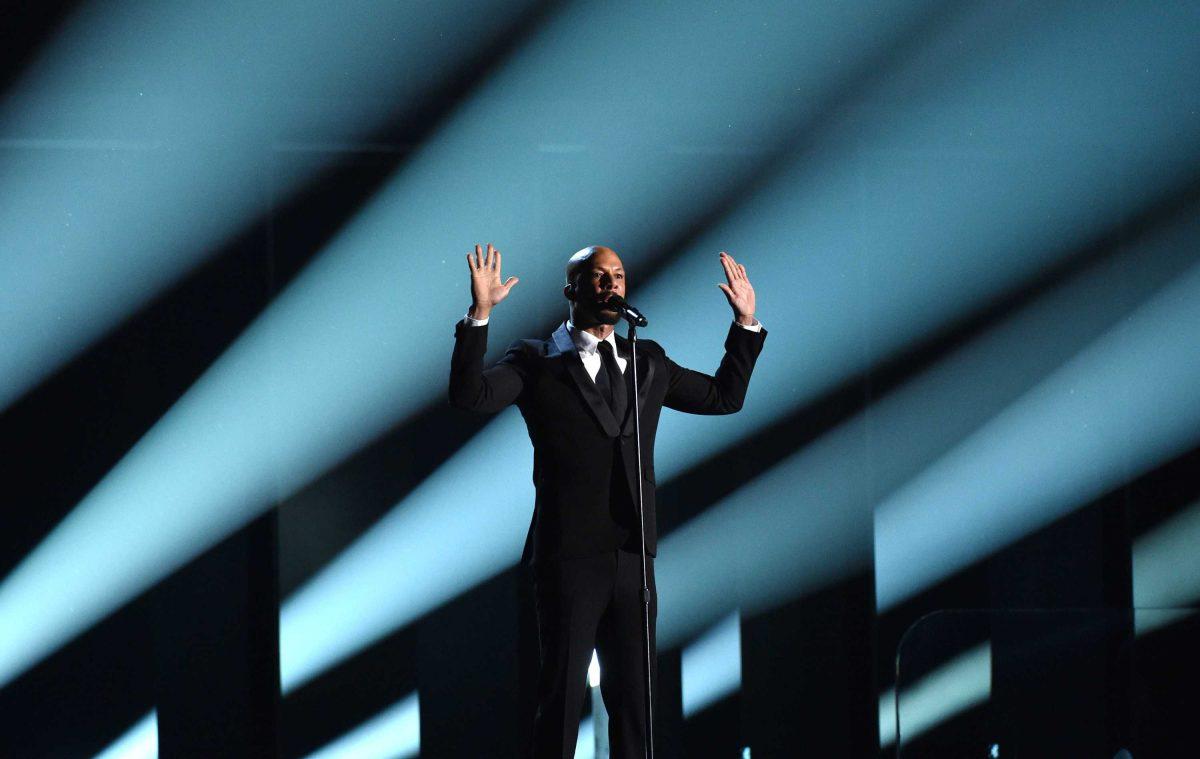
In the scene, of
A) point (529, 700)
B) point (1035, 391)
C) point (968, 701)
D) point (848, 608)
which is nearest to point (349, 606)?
point (529, 700)

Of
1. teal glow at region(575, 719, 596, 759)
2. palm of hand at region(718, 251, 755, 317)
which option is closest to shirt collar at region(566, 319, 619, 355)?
palm of hand at region(718, 251, 755, 317)

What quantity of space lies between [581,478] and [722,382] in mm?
470

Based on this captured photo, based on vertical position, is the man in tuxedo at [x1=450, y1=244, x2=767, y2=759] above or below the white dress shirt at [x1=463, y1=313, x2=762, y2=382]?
below

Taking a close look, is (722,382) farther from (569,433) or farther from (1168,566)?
(1168,566)

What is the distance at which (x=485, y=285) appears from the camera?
8.77 feet

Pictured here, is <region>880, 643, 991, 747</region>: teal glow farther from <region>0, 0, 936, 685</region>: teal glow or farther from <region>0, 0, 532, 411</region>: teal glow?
<region>0, 0, 532, 411</region>: teal glow

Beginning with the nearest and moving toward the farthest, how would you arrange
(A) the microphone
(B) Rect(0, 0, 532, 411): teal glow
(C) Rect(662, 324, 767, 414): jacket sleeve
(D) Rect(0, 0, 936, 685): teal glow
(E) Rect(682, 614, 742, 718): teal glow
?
(A) the microphone
(C) Rect(662, 324, 767, 414): jacket sleeve
(B) Rect(0, 0, 532, 411): teal glow
(D) Rect(0, 0, 936, 685): teal glow
(E) Rect(682, 614, 742, 718): teal glow

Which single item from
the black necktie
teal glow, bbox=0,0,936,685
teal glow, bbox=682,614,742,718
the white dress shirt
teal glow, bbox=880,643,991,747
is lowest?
teal glow, bbox=880,643,991,747

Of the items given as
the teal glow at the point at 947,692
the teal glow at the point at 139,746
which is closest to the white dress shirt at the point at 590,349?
the teal glow at the point at 947,692

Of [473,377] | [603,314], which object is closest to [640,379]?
[603,314]

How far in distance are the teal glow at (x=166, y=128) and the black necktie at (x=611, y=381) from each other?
4.99 ft

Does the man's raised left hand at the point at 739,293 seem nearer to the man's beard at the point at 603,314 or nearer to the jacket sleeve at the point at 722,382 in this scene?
the jacket sleeve at the point at 722,382

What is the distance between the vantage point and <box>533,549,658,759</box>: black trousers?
2672 mm

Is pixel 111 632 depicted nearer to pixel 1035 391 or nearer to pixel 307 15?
pixel 307 15
